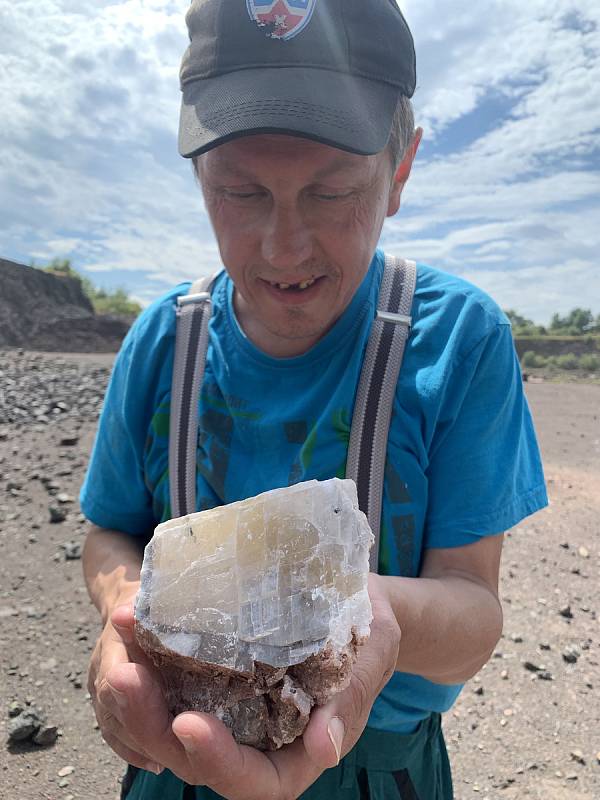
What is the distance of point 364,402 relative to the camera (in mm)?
1825

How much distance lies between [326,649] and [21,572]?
4349 mm

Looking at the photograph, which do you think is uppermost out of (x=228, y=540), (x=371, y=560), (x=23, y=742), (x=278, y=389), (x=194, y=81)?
(x=194, y=81)

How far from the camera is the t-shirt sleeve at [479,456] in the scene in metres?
1.81

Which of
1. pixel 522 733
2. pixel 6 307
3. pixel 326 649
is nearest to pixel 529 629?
pixel 522 733

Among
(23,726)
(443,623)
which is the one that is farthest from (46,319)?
(443,623)

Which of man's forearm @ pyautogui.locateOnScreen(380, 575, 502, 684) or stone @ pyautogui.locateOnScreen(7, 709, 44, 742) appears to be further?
stone @ pyautogui.locateOnScreen(7, 709, 44, 742)

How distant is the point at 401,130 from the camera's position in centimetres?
183

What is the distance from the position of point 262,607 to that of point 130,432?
93 centimetres

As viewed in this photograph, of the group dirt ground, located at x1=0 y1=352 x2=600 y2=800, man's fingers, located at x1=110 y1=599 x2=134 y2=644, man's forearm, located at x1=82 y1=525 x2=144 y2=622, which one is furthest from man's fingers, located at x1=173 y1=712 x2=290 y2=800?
Answer: dirt ground, located at x1=0 y1=352 x2=600 y2=800

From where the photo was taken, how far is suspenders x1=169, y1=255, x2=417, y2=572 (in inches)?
70.8

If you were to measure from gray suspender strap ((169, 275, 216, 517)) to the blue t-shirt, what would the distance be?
45 millimetres

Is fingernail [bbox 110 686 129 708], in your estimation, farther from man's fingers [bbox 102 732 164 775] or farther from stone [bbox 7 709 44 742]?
stone [bbox 7 709 44 742]

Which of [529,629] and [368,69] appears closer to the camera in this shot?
[368,69]

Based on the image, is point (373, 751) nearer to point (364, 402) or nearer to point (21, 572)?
point (364, 402)
